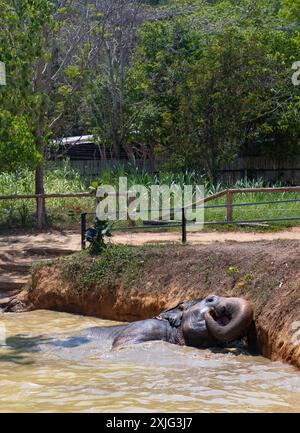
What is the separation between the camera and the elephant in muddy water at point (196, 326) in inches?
413

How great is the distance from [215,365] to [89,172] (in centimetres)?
1857

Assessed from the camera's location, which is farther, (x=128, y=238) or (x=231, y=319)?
(x=128, y=238)

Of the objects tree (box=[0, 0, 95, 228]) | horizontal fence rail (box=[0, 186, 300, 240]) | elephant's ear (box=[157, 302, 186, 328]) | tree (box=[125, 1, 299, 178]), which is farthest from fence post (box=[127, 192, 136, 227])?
tree (box=[125, 1, 299, 178])

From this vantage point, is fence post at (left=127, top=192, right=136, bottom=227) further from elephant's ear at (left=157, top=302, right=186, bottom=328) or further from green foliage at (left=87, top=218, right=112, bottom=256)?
elephant's ear at (left=157, top=302, right=186, bottom=328)

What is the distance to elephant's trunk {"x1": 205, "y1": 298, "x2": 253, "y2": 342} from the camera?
34.2ft

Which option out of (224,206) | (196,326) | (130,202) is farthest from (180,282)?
(130,202)

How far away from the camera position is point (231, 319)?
34.4 ft

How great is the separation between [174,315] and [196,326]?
52 cm

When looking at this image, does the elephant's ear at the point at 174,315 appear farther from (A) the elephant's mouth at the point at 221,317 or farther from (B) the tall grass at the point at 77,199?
(B) the tall grass at the point at 77,199

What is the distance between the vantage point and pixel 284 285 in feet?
35.4

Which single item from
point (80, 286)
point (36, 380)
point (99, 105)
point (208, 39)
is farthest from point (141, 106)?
point (36, 380)

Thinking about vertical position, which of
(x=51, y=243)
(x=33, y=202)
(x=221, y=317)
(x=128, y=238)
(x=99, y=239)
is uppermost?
(x=33, y=202)

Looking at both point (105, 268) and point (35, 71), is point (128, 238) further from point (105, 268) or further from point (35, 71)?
point (35, 71)

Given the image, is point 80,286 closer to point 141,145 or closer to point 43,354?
point 43,354
